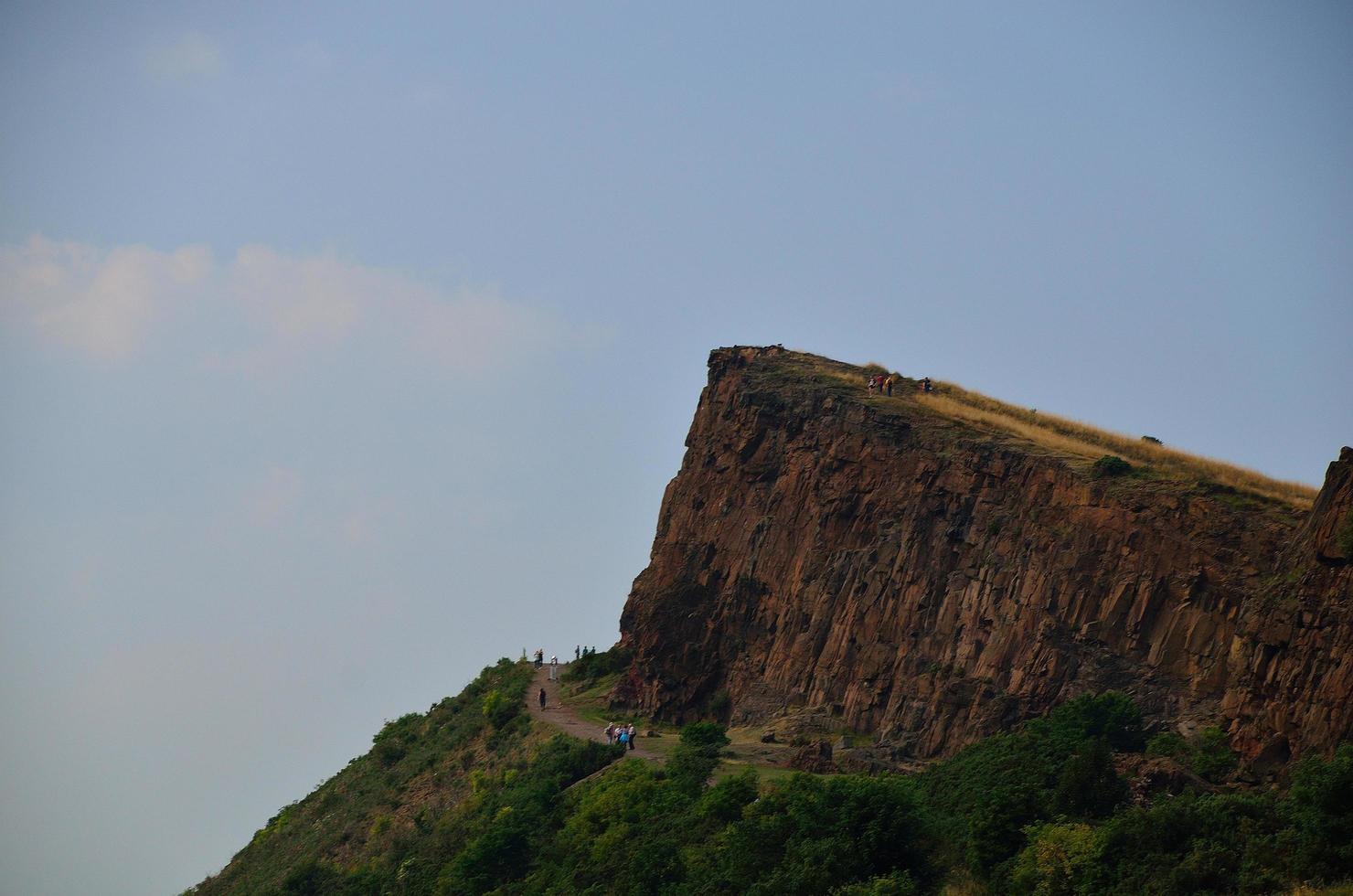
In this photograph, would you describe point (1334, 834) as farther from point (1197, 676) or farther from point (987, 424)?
point (987, 424)

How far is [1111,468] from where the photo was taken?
4891 centimetres

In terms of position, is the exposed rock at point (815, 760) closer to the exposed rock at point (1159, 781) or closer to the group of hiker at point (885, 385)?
the exposed rock at point (1159, 781)

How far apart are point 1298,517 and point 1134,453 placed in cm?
811

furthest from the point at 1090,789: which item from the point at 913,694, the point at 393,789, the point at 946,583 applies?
the point at 393,789

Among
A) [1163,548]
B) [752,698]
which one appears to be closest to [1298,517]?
[1163,548]

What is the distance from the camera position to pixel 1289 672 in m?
39.2

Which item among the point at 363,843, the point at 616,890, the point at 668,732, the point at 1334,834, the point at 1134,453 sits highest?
the point at 1134,453

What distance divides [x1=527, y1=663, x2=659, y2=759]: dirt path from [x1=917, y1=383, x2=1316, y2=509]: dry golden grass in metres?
16.7

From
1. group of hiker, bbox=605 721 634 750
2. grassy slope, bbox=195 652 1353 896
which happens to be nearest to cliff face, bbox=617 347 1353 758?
group of hiker, bbox=605 721 634 750

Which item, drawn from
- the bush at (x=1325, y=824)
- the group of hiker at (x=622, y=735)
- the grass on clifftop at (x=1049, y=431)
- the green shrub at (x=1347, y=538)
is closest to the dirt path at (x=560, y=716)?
the group of hiker at (x=622, y=735)

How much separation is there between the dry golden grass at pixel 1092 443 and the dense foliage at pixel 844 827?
9957mm

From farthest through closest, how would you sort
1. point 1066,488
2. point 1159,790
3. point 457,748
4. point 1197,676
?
point 457,748 < point 1066,488 < point 1197,676 < point 1159,790

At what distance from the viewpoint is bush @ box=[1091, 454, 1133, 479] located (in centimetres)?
4878

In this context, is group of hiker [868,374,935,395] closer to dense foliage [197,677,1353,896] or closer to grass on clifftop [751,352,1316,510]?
grass on clifftop [751,352,1316,510]
